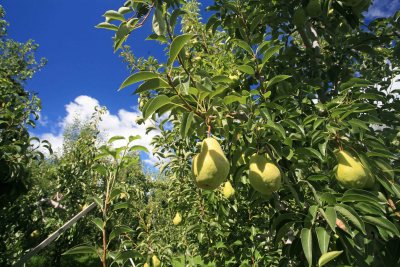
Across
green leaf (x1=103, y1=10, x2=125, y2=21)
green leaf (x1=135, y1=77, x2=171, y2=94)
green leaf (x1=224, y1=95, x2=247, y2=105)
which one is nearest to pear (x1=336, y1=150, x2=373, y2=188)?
green leaf (x1=224, y1=95, x2=247, y2=105)

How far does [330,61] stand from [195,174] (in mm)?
1862

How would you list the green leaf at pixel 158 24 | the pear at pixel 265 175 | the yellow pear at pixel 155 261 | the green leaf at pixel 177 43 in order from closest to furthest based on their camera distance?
the green leaf at pixel 177 43 → the green leaf at pixel 158 24 → the pear at pixel 265 175 → the yellow pear at pixel 155 261

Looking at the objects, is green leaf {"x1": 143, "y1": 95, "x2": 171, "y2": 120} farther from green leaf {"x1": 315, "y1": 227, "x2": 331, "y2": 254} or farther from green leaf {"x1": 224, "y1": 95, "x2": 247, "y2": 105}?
green leaf {"x1": 315, "y1": 227, "x2": 331, "y2": 254}

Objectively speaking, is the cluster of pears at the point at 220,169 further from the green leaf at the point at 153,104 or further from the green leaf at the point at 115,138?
the green leaf at the point at 115,138

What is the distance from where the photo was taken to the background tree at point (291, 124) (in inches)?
47.4

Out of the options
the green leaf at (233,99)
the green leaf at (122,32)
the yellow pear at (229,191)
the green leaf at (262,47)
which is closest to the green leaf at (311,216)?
the green leaf at (233,99)

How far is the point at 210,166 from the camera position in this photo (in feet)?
4.03

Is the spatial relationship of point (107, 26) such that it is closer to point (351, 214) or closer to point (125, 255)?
point (125, 255)

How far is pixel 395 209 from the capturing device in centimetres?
158

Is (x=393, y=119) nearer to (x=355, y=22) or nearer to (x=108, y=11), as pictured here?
(x=355, y=22)

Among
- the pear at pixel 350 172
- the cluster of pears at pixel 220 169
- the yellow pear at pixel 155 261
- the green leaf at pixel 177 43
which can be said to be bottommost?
the yellow pear at pixel 155 261

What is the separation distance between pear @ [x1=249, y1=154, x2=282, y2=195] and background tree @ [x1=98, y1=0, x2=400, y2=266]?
48 mm

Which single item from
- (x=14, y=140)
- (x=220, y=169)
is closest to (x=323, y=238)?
(x=220, y=169)

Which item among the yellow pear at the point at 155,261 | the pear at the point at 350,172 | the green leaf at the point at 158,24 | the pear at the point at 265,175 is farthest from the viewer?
the yellow pear at the point at 155,261
